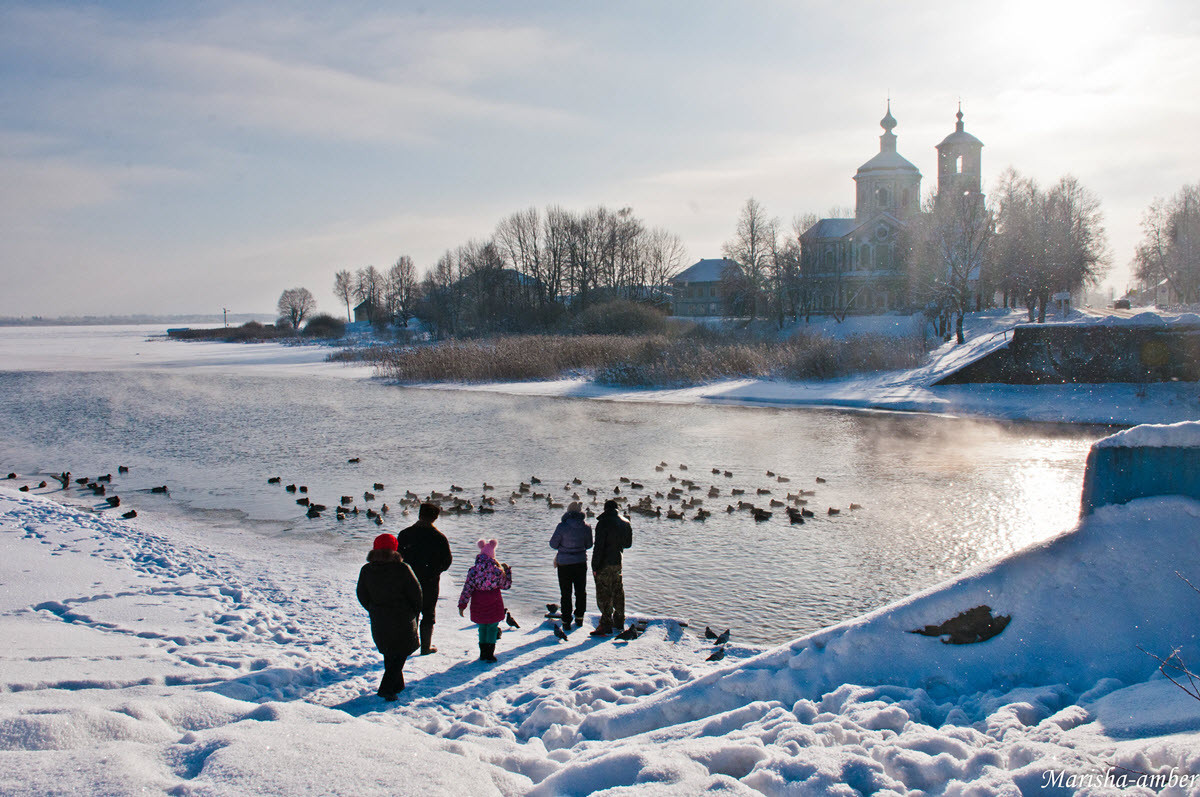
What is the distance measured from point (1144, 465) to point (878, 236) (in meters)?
66.3

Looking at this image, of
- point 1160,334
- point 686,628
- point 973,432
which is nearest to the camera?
point 686,628

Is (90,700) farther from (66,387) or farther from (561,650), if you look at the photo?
(66,387)

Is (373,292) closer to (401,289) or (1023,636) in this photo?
(401,289)

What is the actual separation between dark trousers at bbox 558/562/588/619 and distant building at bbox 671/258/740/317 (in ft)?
263

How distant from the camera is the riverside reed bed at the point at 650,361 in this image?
1249 inches

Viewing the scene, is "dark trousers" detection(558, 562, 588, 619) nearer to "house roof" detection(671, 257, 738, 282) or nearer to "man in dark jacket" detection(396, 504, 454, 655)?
"man in dark jacket" detection(396, 504, 454, 655)

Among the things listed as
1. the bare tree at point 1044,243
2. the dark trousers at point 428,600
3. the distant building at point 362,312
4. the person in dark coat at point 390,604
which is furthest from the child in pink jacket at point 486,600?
the distant building at point 362,312

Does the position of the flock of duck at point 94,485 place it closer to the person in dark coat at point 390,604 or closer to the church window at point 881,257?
the person in dark coat at point 390,604

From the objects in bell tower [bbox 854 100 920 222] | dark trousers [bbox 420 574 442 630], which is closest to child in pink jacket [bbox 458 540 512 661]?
dark trousers [bbox 420 574 442 630]

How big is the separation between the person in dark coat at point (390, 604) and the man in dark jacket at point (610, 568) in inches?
79.9

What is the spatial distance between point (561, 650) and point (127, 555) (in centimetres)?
574

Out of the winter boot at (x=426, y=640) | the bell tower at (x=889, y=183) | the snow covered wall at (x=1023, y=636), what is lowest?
the winter boot at (x=426, y=640)

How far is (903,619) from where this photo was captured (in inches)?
193

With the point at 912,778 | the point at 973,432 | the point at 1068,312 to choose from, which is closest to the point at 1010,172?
the point at 1068,312
